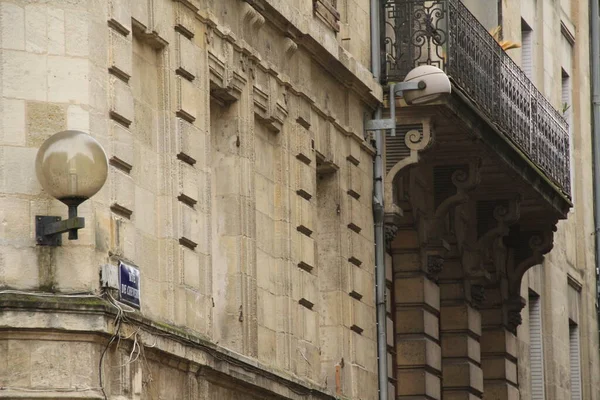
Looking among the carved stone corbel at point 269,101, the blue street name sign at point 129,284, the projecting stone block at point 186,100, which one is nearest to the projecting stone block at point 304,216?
the carved stone corbel at point 269,101

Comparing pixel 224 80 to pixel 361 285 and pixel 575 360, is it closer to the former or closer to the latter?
pixel 361 285

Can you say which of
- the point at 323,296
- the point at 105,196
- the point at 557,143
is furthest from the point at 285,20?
the point at 557,143

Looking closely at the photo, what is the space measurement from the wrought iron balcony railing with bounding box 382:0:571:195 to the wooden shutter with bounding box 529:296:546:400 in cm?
432

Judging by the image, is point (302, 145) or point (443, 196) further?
point (443, 196)


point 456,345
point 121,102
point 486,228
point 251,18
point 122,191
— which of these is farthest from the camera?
point 486,228

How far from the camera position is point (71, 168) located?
1861cm

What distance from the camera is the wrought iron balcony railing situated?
93.5 ft

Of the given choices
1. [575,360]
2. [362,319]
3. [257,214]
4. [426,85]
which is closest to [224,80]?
[257,214]

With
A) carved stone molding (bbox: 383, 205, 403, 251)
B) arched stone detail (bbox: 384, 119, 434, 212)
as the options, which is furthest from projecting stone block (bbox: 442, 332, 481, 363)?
arched stone detail (bbox: 384, 119, 434, 212)

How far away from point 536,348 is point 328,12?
12341 mm

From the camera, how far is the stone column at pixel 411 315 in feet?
99.2

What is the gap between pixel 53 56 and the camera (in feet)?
63.5

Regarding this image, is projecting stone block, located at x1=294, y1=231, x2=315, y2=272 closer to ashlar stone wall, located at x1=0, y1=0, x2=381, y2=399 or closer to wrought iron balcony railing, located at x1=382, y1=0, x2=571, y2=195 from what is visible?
ashlar stone wall, located at x1=0, y1=0, x2=381, y2=399

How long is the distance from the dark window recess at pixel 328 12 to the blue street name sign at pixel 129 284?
7.21 meters
